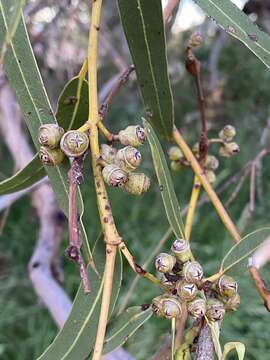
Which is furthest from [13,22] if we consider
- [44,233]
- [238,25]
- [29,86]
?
[44,233]

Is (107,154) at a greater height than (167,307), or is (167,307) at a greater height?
(107,154)

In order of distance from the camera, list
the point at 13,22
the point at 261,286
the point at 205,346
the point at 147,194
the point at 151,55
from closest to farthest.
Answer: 1. the point at 13,22
2. the point at 205,346
3. the point at 261,286
4. the point at 151,55
5. the point at 147,194

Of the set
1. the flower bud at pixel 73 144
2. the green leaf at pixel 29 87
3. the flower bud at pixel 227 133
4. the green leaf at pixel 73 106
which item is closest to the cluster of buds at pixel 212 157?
the flower bud at pixel 227 133

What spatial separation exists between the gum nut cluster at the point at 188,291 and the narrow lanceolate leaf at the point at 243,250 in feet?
0.25

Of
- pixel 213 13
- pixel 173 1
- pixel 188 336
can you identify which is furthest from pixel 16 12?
pixel 173 1

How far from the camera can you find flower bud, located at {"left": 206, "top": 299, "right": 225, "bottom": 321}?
2.26 ft

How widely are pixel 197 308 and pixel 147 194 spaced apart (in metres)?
2.16

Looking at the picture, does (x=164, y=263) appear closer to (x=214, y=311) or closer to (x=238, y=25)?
(x=214, y=311)

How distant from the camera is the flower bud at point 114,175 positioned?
66cm

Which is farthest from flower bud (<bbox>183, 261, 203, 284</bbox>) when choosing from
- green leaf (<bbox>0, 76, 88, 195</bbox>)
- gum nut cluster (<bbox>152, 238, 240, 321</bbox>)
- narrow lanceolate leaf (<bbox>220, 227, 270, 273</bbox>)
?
green leaf (<bbox>0, 76, 88, 195</bbox>)

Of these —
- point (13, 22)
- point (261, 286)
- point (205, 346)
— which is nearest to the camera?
point (13, 22)

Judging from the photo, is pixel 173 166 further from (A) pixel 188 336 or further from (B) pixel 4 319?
(B) pixel 4 319

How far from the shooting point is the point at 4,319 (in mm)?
2076

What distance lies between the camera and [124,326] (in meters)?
0.88
